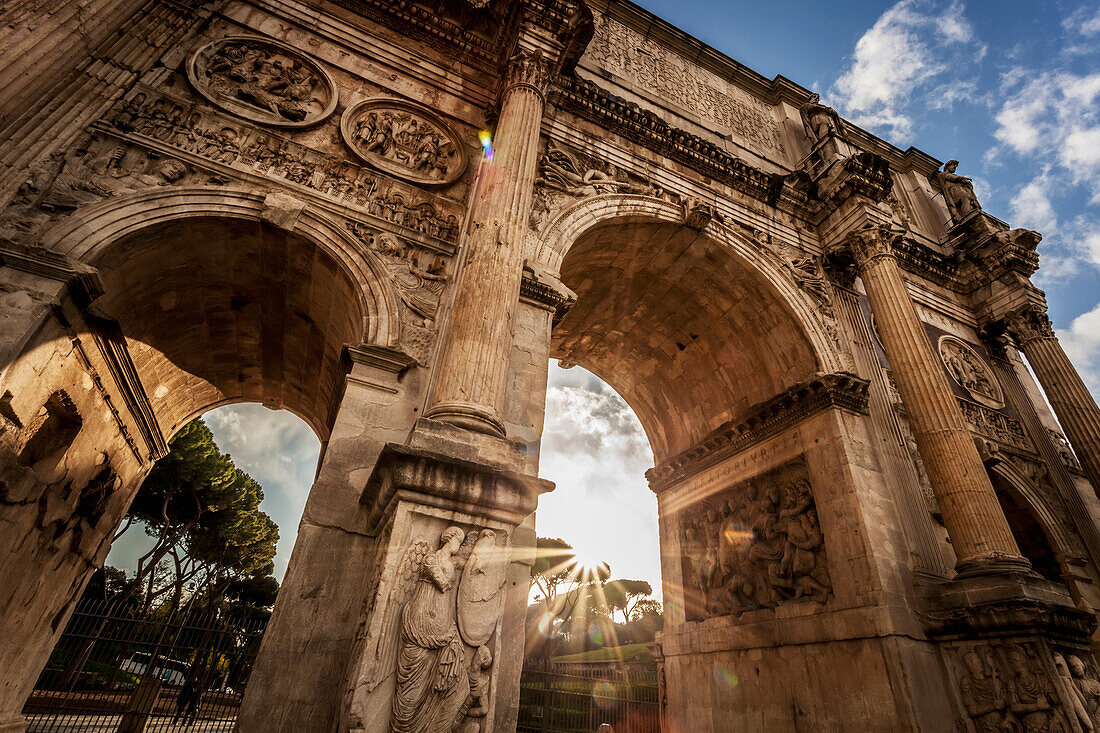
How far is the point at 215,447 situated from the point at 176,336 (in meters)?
18.4

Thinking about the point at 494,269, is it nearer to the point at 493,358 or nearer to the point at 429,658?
the point at 493,358

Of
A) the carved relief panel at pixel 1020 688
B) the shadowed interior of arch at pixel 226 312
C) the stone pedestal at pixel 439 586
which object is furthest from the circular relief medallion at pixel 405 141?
the carved relief panel at pixel 1020 688

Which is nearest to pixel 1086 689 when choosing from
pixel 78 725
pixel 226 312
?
pixel 226 312

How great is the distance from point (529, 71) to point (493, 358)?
560 cm

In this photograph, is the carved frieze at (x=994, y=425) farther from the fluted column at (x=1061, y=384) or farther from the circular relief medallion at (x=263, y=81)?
the circular relief medallion at (x=263, y=81)

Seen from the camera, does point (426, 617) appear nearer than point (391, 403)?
Yes

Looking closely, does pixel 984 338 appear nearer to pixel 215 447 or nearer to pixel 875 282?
pixel 875 282

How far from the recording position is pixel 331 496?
5270 mm

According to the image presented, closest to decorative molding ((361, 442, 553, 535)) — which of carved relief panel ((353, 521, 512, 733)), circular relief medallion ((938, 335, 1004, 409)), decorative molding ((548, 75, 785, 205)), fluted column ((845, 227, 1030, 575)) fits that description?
carved relief panel ((353, 521, 512, 733))

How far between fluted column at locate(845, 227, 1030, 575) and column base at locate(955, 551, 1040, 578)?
0.01 meters

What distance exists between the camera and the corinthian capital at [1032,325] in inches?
485

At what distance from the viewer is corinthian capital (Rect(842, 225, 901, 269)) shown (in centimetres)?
1070

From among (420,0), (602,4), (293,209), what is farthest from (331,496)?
(602,4)

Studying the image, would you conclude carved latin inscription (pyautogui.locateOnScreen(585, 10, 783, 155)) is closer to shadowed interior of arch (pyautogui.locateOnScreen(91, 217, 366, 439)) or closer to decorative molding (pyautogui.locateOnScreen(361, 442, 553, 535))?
A: shadowed interior of arch (pyautogui.locateOnScreen(91, 217, 366, 439))
